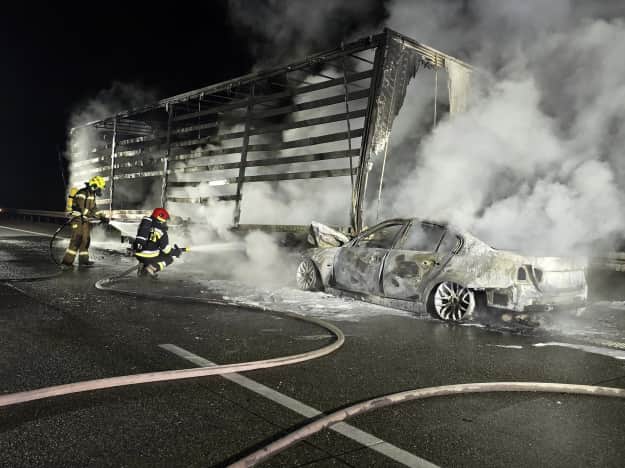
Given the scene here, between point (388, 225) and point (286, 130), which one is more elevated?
point (286, 130)

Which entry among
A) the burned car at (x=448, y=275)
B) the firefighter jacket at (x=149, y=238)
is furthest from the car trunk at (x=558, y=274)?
the firefighter jacket at (x=149, y=238)

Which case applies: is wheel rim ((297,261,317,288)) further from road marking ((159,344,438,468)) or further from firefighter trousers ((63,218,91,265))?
firefighter trousers ((63,218,91,265))

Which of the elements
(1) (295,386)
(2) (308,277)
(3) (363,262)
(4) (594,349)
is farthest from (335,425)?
(2) (308,277)

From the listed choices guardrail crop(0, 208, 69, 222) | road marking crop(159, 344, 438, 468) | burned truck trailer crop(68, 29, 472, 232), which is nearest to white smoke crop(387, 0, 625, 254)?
burned truck trailer crop(68, 29, 472, 232)

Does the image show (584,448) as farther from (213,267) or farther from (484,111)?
(213,267)

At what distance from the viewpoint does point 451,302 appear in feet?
21.3

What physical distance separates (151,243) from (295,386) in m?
6.26

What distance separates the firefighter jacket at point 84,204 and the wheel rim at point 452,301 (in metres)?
7.33

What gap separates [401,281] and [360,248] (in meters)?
0.96

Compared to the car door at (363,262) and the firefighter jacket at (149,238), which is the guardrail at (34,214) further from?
the car door at (363,262)

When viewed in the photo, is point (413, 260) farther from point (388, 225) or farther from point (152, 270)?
point (152, 270)

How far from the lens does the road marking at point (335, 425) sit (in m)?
2.74

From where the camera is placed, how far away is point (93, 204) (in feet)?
35.8

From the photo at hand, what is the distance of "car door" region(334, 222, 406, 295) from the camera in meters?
7.23
